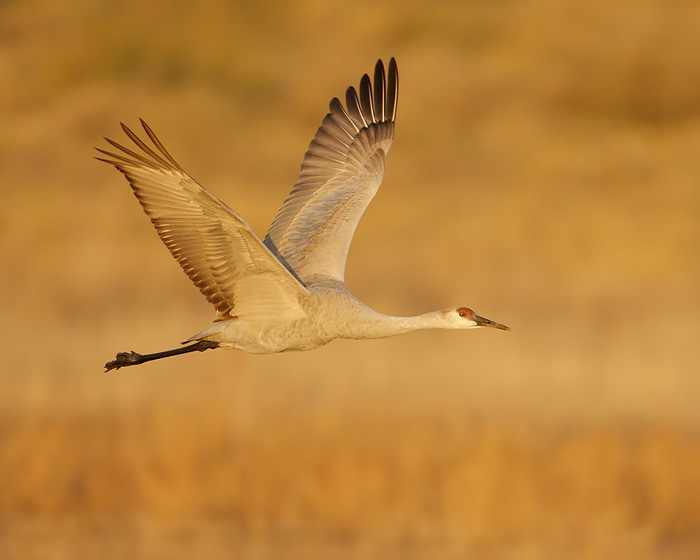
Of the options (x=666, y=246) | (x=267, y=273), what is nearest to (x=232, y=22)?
(x=666, y=246)

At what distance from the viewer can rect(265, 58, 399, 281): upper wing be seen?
1034cm

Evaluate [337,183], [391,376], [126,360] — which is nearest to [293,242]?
[337,183]

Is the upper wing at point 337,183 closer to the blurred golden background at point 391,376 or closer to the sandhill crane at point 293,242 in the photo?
the sandhill crane at point 293,242

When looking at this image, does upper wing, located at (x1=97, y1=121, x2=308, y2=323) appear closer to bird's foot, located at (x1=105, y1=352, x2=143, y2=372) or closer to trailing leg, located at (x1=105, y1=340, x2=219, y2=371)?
trailing leg, located at (x1=105, y1=340, x2=219, y2=371)

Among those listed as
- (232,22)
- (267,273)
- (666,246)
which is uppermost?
(232,22)

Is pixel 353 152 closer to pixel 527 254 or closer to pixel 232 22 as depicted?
pixel 527 254

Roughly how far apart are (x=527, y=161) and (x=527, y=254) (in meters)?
3.22

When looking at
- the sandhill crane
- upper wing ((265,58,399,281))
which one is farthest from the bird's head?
upper wing ((265,58,399,281))

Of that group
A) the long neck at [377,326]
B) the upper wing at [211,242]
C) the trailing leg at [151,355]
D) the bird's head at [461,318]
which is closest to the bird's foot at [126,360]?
the trailing leg at [151,355]

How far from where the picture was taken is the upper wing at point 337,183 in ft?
33.9

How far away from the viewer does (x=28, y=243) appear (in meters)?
17.2

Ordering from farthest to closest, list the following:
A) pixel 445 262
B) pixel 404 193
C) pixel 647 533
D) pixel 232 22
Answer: pixel 232 22
pixel 404 193
pixel 445 262
pixel 647 533

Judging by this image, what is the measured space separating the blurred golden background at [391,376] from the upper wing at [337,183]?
3.66 m

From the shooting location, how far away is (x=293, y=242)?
34.5 feet
